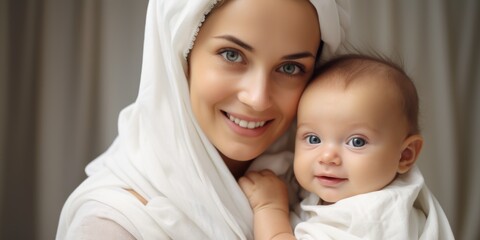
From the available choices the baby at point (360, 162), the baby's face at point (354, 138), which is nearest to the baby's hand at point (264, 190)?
the baby at point (360, 162)

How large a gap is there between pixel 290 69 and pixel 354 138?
0.23 meters

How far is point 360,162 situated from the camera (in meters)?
1.06

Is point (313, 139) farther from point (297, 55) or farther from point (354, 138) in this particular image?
point (297, 55)

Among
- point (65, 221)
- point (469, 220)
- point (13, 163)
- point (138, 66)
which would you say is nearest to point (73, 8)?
point (138, 66)

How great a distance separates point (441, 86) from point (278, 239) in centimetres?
144

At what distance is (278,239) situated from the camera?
107cm

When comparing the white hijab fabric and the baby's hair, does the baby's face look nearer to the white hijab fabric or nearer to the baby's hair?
the baby's hair

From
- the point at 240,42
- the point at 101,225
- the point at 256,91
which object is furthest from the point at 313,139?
the point at 101,225

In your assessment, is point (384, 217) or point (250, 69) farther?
point (250, 69)

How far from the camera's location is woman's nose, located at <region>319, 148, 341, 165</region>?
1070 mm

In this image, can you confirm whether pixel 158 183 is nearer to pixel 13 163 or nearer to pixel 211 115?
pixel 211 115

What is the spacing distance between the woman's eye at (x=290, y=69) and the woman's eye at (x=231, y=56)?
111 mm

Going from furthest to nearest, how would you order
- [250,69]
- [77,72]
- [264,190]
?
[77,72] → [264,190] → [250,69]

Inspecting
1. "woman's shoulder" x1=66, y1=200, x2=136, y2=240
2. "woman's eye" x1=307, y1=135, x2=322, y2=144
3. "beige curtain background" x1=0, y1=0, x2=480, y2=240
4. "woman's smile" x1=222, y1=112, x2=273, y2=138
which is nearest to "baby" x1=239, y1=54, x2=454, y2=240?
"woman's eye" x1=307, y1=135, x2=322, y2=144
